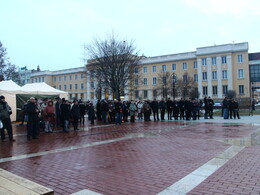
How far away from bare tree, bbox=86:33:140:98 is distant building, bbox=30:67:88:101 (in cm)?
5263

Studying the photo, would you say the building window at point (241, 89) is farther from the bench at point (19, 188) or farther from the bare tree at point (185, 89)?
the bench at point (19, 188)

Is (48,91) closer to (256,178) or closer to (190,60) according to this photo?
(256,178)

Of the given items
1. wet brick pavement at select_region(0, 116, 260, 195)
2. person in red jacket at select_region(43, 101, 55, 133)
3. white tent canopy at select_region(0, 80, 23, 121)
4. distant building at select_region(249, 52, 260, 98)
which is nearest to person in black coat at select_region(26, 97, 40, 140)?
wet brick pavement at select_region(0, 116, 260, 195)

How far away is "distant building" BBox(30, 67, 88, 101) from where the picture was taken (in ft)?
282

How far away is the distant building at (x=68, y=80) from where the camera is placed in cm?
8609

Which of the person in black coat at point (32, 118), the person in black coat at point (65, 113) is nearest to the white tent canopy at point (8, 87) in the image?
the person in black coat at point (65, 113)

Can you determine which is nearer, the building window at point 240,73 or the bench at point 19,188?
the bench at point 19,188

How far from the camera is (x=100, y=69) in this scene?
30.5m

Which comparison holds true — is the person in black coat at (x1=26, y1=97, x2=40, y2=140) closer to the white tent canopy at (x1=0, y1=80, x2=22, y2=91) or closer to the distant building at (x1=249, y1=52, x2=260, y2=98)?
the white tent canopy at (x1=0, y1=80, x2=22, y2=91)

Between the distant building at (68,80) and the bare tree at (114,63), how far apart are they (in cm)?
5263

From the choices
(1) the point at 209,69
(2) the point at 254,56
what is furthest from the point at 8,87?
(2) the point at 254,56

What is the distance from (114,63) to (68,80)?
63.0 meters

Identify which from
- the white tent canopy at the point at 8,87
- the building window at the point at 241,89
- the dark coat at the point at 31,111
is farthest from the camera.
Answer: the building window at the point at 241,89

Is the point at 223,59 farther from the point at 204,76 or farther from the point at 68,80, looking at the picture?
the point at 68,80
